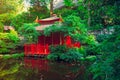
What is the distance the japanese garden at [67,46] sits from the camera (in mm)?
8211

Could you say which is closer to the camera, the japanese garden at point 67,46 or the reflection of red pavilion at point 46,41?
the japanese garden at point 67,46

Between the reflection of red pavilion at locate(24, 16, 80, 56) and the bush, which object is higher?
the reflection of red pavilion at locate(24, 16, 80, 56)

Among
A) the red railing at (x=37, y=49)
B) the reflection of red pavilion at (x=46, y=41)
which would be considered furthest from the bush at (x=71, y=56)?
the red railing at (x=37, y=49)

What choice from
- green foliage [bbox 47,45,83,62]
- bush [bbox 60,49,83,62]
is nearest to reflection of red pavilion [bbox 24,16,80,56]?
green foliage [bbox 47,45,83,62]

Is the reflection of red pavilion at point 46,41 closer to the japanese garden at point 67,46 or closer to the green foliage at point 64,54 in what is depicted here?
the japanese garden at point 67,46

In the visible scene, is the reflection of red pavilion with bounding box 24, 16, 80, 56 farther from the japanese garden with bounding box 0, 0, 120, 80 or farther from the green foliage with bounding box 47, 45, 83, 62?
the green foliage with bounding box 47, 45, 83, 62

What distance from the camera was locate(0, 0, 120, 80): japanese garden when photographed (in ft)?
26.9

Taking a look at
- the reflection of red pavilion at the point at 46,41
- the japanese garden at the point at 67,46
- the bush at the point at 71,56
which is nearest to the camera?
the japanese garden at the point at 67,46

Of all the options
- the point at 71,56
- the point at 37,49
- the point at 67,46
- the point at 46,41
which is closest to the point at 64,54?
the point at 71,56

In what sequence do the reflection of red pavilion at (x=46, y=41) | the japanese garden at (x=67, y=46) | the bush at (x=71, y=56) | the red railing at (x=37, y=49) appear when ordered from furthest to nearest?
the reflection of red pavilion at (x=46, y=41), the red railing at (x=37, y=49), the bush at (x=71, y=56), the japanese garden at (x=67, y=46)

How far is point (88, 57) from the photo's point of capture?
88.5 ft

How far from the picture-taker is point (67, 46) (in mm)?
27297

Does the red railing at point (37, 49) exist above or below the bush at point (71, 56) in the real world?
above

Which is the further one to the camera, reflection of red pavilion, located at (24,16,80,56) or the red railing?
reflection of red pavilion, located at (24,16,80,56)
